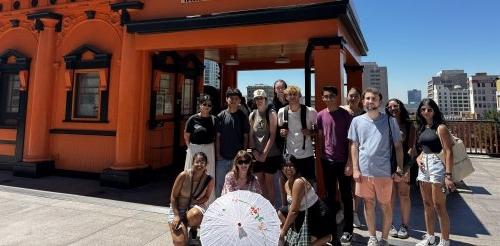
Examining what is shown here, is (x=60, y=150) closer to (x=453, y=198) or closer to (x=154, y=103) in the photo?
(x=154, y=103)

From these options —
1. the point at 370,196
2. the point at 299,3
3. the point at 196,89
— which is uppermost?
the point at 299,3

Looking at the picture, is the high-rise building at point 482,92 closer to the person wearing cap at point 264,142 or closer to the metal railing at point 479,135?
the metal railing at point 479,135

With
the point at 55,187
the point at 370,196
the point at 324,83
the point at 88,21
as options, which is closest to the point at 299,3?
the point at 324,83

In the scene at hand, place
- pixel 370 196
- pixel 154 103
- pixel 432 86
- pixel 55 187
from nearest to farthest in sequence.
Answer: pixel 370 196, pixel 55 187, pixel 154 103, pixel 432 86

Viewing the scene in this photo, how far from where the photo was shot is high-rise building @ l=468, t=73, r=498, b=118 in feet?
351

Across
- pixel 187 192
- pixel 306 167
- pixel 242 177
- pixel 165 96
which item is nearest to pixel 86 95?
pixel 165 96

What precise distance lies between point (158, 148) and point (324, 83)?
436 cm

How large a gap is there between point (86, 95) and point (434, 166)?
284 inches

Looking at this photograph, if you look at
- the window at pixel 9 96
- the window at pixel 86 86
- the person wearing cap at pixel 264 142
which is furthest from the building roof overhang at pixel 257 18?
the window at pixel 9 96

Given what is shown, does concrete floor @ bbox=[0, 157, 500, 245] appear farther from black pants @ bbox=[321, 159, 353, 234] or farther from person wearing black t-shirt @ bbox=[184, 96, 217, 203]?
person wearing black t-shirt @ bbox=[184, 96, 217, 203]

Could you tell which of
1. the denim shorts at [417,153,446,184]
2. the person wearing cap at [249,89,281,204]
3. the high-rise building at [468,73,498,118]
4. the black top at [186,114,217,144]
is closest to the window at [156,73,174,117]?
the black top at [186,114,217,144]

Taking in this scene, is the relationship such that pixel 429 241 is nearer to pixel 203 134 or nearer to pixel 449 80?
pixel 203 134

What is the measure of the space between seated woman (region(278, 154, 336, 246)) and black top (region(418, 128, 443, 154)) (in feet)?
4.60

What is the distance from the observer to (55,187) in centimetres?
636
